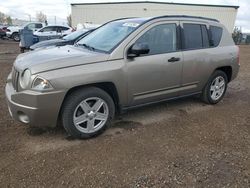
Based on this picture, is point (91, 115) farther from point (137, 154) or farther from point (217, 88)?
point (217, 88)

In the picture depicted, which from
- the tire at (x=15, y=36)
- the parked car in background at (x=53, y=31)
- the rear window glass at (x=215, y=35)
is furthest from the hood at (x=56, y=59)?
the tire at (x=15, y=36)

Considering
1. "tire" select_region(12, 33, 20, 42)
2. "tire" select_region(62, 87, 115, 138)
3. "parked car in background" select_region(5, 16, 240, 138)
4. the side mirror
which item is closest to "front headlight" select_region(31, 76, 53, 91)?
"parked car in background" select_region(5, 16, 240, 138)

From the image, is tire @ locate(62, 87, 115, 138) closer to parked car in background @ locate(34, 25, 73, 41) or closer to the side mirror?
the side mirror

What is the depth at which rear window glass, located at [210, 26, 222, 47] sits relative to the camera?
569 cm

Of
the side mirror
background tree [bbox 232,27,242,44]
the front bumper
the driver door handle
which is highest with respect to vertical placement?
the side mirror

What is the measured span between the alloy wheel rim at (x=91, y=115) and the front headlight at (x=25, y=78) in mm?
738

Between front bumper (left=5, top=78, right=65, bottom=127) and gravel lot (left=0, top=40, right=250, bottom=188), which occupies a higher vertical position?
front bumper (left=5, top=78, right=65, bottom=127)

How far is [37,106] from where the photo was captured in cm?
371

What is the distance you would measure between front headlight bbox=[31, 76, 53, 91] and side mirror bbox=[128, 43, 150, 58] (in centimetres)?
133

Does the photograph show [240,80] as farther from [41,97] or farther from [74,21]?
[74,21]

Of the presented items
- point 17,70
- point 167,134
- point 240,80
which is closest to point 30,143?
point 17,70

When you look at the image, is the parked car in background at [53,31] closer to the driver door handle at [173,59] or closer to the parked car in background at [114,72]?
the parked car in background at [114,72]

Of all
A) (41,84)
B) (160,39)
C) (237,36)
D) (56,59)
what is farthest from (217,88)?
(237,36)

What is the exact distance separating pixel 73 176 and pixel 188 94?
9.85ft
